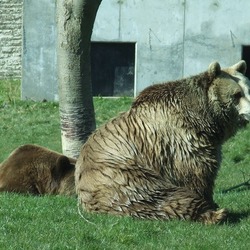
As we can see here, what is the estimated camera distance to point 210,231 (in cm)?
834

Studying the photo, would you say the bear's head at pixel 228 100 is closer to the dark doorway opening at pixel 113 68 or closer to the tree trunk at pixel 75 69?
the tree trunk at pixel 75 69

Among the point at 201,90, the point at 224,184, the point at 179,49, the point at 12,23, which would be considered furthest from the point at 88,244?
the point at 12,23

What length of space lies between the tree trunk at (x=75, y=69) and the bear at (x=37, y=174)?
4.39 ft

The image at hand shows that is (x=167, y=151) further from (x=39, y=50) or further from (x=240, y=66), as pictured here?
(x=39, y=50)

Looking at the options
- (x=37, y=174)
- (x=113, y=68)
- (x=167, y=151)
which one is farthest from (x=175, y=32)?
(x=167, y=151)

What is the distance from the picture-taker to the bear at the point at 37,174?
1139 centimetres

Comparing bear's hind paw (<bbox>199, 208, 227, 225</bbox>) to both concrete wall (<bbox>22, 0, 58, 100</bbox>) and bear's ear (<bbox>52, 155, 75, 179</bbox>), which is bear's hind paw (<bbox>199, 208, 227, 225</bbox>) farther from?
concrete wall (<bbox>22, 0, 58, 100</bbox>)

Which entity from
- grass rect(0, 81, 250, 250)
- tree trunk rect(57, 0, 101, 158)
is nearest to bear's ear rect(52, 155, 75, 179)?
grass rect(0, 81, 250, 250)

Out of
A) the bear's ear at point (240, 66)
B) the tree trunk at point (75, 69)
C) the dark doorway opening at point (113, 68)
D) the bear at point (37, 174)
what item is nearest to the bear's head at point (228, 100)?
the bear's ear at point (240, 66)

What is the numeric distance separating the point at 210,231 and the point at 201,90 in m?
1.57

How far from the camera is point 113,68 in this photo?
2548 centimetres

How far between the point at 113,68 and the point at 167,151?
16.7 meters

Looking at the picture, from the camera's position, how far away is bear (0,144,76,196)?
11391 mm

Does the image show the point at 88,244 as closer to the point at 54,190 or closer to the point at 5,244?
the point at 5,244
